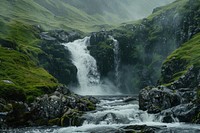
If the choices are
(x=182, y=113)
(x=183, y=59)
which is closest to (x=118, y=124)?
(x=182, y=113)

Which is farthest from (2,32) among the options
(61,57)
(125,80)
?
(125,80)

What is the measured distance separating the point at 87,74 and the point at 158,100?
291 ft

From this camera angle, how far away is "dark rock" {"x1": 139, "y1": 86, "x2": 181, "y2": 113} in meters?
74.3

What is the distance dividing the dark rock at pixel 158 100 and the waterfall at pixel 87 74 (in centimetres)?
8062

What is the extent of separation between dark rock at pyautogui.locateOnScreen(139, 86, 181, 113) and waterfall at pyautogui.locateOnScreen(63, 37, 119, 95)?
80621 millimetres

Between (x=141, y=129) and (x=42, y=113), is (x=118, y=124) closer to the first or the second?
(x=141, y=129)

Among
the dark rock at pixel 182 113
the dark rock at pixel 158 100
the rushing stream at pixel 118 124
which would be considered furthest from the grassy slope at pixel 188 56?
the rushing stream at pixel 118 124

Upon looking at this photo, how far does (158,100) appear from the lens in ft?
249

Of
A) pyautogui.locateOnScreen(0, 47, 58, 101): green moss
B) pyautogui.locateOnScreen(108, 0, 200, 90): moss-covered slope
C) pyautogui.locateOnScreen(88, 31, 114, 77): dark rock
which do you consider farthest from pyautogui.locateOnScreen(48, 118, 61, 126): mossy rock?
pyautogui.locateOnScreen(88, 31, 114, 77): dark rock

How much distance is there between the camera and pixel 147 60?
174 metres

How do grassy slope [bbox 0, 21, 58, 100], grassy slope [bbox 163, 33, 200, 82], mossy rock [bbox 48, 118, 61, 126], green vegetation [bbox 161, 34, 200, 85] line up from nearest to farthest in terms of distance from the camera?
1. mossy rock [bbox 48, 118, 61, 126]
2. grassy slope [bbox 0, 21, 58, 100]
3. grassy slope [bbox 163, 33, 200, 82]
4. green vegetation [bbox 161, 34, 200, 85]

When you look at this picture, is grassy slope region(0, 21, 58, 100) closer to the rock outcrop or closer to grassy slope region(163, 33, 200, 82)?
the rock outcrop

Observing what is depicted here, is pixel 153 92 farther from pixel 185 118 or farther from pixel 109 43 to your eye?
pixel 109 43

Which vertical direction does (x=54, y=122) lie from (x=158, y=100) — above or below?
below
